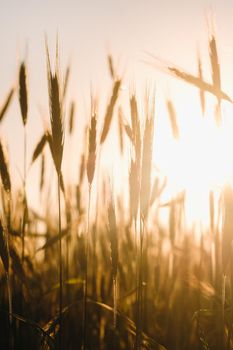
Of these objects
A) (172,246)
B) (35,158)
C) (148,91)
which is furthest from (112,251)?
(172,246)

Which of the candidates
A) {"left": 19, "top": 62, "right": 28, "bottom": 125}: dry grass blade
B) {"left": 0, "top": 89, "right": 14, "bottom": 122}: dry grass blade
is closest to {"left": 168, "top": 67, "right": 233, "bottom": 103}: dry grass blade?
{"left": 19, "top": 62, "right": 28, "bottom": 125}: dry grass blade

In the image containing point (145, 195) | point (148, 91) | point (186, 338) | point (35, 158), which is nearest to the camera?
point (145, 195)

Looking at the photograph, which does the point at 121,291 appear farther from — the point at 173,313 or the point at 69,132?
the point at 69,132

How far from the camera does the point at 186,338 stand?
5.79 feet

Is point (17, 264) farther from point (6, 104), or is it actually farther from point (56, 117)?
point (6, 104)

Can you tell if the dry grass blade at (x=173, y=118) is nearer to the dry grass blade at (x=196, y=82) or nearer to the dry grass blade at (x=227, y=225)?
the dry grass blade at (x=196, y=82)

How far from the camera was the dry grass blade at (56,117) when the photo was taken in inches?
35.7

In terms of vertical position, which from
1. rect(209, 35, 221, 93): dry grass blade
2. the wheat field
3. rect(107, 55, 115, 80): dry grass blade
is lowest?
the wheat field

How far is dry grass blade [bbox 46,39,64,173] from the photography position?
908 mm

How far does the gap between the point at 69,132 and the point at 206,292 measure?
3.00ft

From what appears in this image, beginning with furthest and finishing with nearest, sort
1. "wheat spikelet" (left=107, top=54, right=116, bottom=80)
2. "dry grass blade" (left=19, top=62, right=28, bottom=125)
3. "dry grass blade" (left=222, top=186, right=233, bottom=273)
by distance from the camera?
"wheat spikelet" (left=107, top=54, right=116, bottom=80) → "dry grass blade" (left=19, top=62, right=28, bottom=125) → "dry grass blade" (left=222, top=186, right=233, bottom=273)

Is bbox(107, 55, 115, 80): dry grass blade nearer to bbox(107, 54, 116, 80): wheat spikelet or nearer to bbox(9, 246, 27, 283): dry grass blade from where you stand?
bbox(107, 54, 116, 80): wheat spikelet

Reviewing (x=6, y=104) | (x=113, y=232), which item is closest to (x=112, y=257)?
(x=113, y=232)

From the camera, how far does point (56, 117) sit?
915mm
